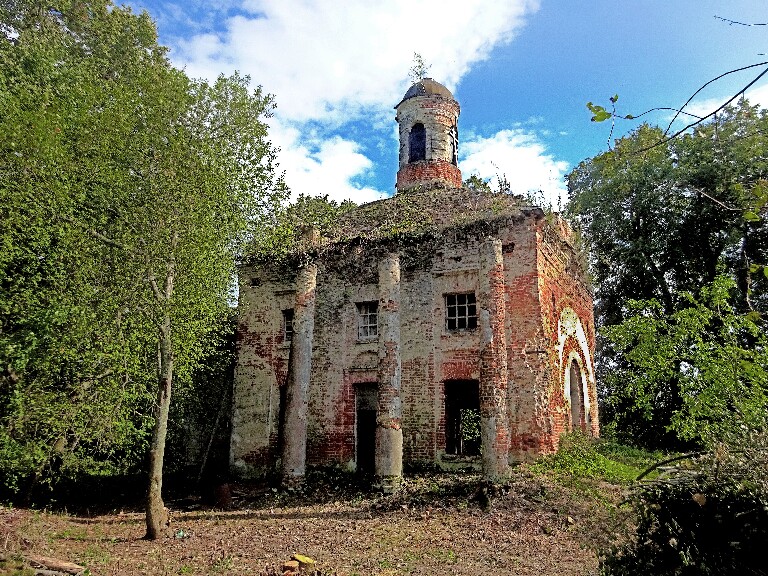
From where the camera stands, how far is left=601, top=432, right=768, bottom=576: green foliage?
4.09 m

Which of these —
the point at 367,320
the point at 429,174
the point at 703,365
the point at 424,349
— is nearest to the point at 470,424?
the point at 424,349

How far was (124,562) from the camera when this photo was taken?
27.4ft

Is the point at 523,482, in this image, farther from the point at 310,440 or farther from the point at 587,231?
the point at 587,231

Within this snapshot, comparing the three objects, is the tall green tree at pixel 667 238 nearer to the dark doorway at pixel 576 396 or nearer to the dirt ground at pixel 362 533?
the dark doorway at pixel 576 396

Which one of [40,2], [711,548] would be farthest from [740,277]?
[40,2]

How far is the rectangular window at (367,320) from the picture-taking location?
15508 mm

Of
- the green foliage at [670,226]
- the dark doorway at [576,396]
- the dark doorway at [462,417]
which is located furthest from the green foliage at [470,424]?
the green foliage at [670,226]

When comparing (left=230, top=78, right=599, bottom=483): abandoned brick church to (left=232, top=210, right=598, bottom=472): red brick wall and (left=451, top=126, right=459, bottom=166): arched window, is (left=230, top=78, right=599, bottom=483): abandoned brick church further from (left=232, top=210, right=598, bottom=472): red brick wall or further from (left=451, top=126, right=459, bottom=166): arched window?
(left=451, top=126, right=459, bottom=166): arched window

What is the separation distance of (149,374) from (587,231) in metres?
18.8

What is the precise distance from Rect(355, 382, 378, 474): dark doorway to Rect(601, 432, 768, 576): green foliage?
10.9 m

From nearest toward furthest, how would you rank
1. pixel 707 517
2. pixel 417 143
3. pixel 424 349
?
pixel 707 517
pixel 424 349
pixel 417 143

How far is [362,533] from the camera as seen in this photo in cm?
992

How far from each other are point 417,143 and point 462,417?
10.3m

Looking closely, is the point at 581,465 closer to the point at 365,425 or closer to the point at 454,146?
the point at 365,425
